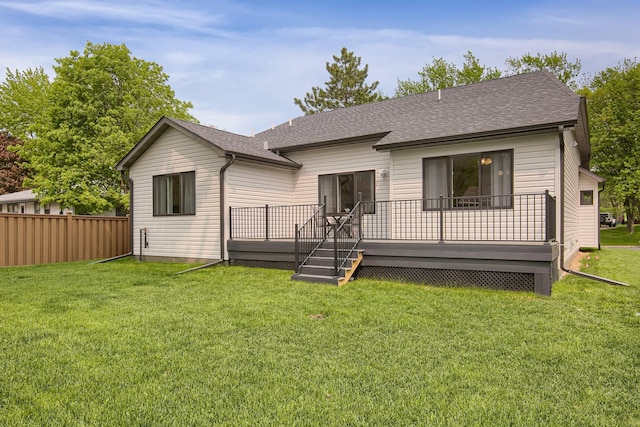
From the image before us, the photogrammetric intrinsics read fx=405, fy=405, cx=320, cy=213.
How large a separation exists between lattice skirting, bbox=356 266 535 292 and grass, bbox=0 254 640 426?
1.10 feet

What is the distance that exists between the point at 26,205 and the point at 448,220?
89.6 feet

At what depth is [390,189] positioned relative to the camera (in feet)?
32.5

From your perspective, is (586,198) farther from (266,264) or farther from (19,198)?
(19,198)

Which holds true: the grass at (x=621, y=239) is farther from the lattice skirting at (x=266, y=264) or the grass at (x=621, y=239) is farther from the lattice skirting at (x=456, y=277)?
the lattice skirting at (x=266, y=264)

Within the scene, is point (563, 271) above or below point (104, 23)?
below

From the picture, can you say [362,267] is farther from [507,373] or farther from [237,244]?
[507,373]

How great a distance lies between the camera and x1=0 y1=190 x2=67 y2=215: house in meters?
23.7

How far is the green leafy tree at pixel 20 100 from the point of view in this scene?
2672 centimetres

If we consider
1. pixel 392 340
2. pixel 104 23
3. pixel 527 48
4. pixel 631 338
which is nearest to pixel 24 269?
pixel 104 23

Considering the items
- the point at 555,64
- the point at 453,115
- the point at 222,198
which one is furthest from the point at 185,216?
the point at 555,64

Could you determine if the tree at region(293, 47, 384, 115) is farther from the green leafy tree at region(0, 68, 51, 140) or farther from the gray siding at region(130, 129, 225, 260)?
the gray siding at region(130, 129, 225, 260)

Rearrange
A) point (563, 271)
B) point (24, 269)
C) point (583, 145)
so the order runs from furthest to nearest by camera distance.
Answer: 1. point (583, 145)
2. point (24, 269)
3. point (563, 271)

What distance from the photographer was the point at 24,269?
10.4 m

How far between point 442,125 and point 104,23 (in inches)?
418
